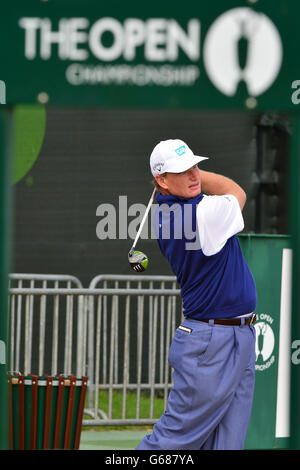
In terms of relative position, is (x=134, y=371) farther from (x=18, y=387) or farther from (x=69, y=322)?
(x=18, y=387)

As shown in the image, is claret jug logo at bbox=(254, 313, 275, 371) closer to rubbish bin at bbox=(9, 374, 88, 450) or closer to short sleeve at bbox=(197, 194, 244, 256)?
rubbish bin at bbox=(9, 374, 88, 450)

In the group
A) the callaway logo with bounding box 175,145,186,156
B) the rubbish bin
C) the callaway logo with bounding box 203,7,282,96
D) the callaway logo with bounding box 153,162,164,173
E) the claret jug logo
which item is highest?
the callaway logo with bounding box 203,7,282,96

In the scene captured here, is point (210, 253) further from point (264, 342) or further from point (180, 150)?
point (264, 342)

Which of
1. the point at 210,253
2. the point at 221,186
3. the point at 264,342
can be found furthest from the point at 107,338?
the point at 210,253

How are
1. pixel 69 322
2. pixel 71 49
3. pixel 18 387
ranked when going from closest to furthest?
pixel 71 49 → pixel 18 387 → pixel 69 322

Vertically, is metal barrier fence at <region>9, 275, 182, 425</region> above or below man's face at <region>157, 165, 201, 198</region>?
below

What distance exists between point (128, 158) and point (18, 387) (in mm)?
3591

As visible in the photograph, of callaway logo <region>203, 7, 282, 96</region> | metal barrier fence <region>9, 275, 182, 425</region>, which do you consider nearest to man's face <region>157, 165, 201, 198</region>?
callaway logo <region>203, 7, 282, 96</region>

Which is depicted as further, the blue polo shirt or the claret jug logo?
the claret jug logo

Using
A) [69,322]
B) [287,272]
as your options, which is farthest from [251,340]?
[69,322]

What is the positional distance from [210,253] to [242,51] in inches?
41.2

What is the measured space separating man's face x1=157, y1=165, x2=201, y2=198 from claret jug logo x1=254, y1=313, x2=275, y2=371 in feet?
4.43

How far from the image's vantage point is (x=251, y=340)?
525 centimetres

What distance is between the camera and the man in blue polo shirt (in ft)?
16.8
